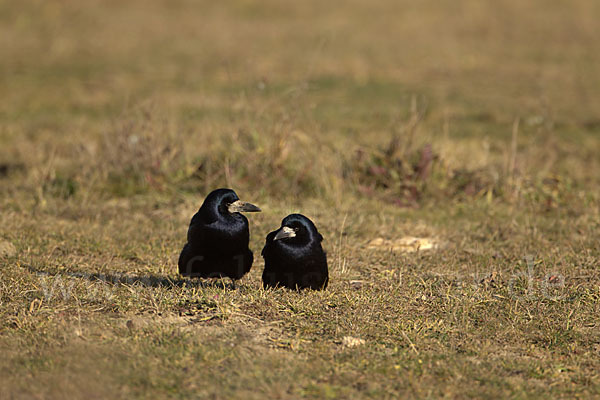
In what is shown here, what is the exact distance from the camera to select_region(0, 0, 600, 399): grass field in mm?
3965

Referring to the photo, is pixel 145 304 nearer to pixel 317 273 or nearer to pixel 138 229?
pixel 317 273

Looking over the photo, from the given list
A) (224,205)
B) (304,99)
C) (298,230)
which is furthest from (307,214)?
(298,230)

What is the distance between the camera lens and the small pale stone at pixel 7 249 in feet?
19.2

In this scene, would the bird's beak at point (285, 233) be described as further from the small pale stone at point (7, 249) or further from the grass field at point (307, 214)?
the small pale stone at point (7, 249)

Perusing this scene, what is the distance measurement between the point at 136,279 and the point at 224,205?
2.70ft

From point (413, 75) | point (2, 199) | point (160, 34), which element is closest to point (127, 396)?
point (2, 199)

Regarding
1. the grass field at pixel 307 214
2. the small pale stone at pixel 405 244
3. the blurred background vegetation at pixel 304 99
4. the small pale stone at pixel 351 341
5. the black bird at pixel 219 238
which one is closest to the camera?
the grass field at pixel 307 214

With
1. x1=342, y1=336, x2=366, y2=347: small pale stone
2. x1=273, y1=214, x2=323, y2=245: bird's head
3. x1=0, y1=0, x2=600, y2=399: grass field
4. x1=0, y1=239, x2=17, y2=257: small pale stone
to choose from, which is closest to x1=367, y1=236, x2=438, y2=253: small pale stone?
x1=0, y1=0, x2=600, y2=399: grass field

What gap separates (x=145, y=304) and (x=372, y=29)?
1662 centimetres

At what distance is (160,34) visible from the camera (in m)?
19.0

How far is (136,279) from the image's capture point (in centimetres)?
→ 546

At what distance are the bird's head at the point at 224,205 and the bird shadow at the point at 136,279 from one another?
50 centimetres

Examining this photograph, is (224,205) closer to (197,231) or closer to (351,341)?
(197,231)

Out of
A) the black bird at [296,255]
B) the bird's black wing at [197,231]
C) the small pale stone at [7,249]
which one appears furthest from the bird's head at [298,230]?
the small pale stone at [7,249]
